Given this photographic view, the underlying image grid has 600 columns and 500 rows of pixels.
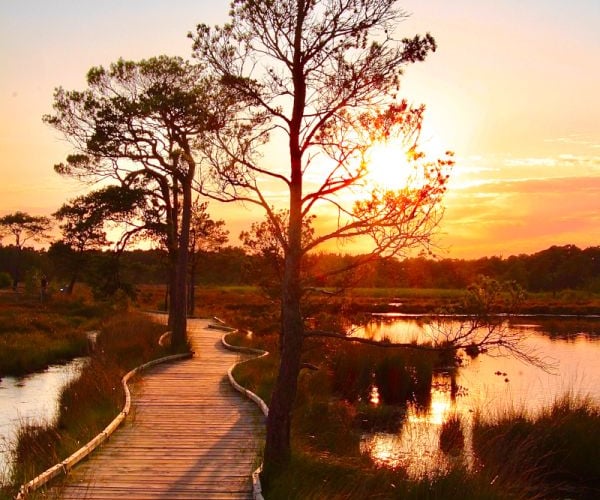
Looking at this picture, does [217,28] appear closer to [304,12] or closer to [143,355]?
[304,12]

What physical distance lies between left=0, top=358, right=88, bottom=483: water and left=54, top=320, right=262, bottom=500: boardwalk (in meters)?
1.99

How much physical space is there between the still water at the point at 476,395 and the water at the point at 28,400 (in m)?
6.74

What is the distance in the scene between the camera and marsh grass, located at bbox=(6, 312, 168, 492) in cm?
1070

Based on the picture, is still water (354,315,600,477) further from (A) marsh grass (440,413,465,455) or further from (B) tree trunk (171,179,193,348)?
(B) tree trunk (171,179,193,348)

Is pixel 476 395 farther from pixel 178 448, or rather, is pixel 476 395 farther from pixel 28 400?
pixel 28 400

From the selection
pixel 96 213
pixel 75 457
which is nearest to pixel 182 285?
pixel 96 213

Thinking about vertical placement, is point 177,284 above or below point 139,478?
above

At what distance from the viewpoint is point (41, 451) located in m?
11.4

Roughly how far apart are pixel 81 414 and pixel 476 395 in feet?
36.2

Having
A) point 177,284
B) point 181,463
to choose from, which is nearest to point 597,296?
point 177,284

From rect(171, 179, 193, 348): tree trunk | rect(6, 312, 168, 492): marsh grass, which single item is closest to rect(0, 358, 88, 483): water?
rect(6, 312, 168, 492): marsh grass

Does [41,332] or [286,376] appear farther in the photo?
[41,332]

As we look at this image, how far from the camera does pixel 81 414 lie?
1374cm

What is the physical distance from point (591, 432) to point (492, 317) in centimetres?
636
